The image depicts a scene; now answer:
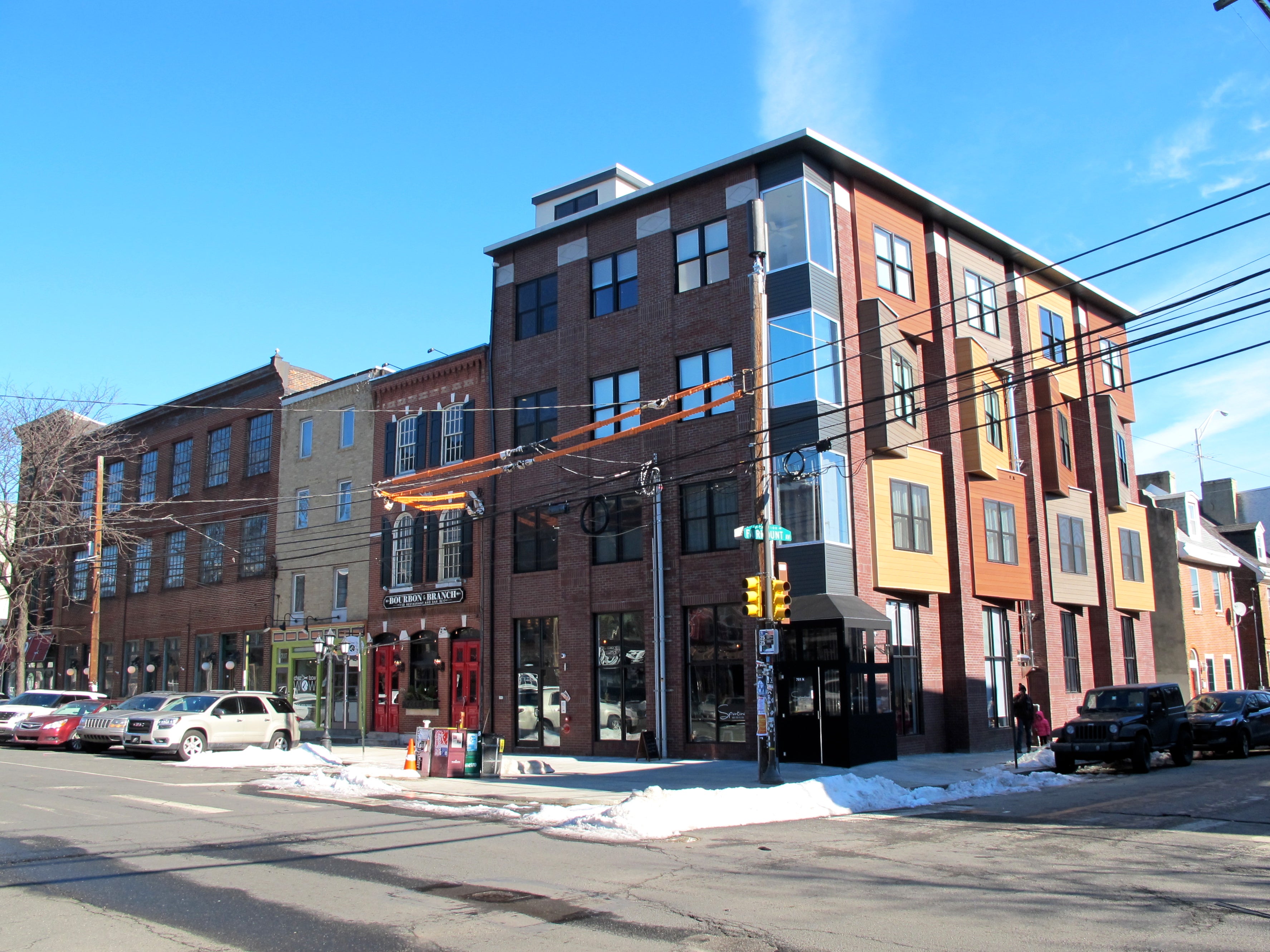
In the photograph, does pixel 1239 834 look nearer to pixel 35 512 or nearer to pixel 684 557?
pixel 684 557

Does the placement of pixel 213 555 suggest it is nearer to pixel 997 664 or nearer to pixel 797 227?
pixel 797 227

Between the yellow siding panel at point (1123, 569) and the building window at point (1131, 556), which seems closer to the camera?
the yellow siding panel at point (1123, 569)

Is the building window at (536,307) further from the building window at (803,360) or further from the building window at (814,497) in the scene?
the building window at (814,497)

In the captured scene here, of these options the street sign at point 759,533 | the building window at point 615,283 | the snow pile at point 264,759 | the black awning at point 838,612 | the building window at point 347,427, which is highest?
the building window at point 615,283

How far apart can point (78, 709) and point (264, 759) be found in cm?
960

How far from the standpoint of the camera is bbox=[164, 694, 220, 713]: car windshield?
2650 cm

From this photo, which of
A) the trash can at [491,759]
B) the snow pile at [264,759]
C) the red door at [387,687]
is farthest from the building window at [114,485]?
the trash can at [491,759]

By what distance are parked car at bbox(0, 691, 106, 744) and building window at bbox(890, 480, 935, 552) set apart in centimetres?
2450

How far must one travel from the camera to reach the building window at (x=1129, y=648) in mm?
35938

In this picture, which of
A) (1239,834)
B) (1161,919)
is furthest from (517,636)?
(1161,919)

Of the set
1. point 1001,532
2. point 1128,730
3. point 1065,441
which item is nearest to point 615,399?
point 1001,532

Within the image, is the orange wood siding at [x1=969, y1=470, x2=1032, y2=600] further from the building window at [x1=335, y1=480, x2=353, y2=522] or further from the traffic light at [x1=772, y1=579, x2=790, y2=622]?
the building window at [x1=335, y1=480, x2=353, y2=522]

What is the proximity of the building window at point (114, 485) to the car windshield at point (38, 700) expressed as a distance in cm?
1400

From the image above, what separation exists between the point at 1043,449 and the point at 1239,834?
21364 millimetres
